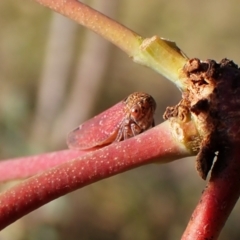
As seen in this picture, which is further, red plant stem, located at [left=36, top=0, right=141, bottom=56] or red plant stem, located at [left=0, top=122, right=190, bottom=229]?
red plant stem, located at [left=36, top=0, right=141, bottom=56]

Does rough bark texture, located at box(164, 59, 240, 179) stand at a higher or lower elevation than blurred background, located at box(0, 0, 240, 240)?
lower

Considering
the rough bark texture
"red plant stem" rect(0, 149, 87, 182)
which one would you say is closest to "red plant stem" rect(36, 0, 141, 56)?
the rough bark texture

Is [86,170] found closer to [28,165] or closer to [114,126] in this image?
[28,165]

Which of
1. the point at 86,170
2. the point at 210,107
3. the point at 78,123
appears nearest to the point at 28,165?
the point at 86,170

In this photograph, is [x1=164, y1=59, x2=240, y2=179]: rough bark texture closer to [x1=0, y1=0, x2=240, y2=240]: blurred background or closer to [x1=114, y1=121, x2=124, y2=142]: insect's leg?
[x1=114, y1=121, x2=124, y2=142]: insect's leg

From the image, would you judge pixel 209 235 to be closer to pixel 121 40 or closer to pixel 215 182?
pixel 215 182

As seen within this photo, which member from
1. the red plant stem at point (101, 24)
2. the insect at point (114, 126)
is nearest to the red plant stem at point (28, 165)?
the insect at point (114, 126)
